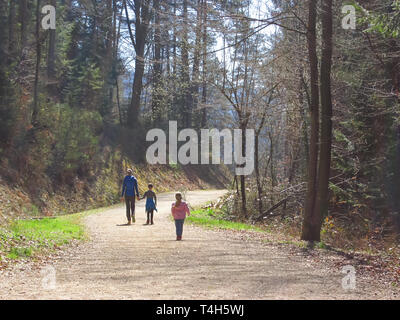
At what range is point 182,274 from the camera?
8.66 meters

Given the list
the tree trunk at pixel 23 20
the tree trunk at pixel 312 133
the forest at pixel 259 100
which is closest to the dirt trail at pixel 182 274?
the tree trunk at pixel 312 133

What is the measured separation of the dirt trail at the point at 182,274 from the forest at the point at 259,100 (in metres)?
3.67

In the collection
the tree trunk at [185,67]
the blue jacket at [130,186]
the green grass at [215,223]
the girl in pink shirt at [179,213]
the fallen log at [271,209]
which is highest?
the tree trunk at [185,67]

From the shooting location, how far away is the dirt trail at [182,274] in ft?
23.4

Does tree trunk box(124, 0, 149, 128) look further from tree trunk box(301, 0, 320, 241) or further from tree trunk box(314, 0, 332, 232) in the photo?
tree trunk box(314, 0, 332, 232)

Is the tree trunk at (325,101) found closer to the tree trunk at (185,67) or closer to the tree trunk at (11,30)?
the tree trunk at (185,67)

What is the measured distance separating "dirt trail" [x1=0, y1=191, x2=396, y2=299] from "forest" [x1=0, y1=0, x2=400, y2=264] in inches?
145

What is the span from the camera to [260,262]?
10164mm

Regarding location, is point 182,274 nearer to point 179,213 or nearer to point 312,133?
point 179,213

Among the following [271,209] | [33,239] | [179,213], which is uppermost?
[179,213]

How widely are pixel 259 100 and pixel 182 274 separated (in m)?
13.5

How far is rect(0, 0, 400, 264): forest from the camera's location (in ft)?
43.1

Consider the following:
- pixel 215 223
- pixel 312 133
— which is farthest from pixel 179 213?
pixel 215 223

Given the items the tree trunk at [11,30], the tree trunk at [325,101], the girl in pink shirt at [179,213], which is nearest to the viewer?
the tree trunk at [325,101]
